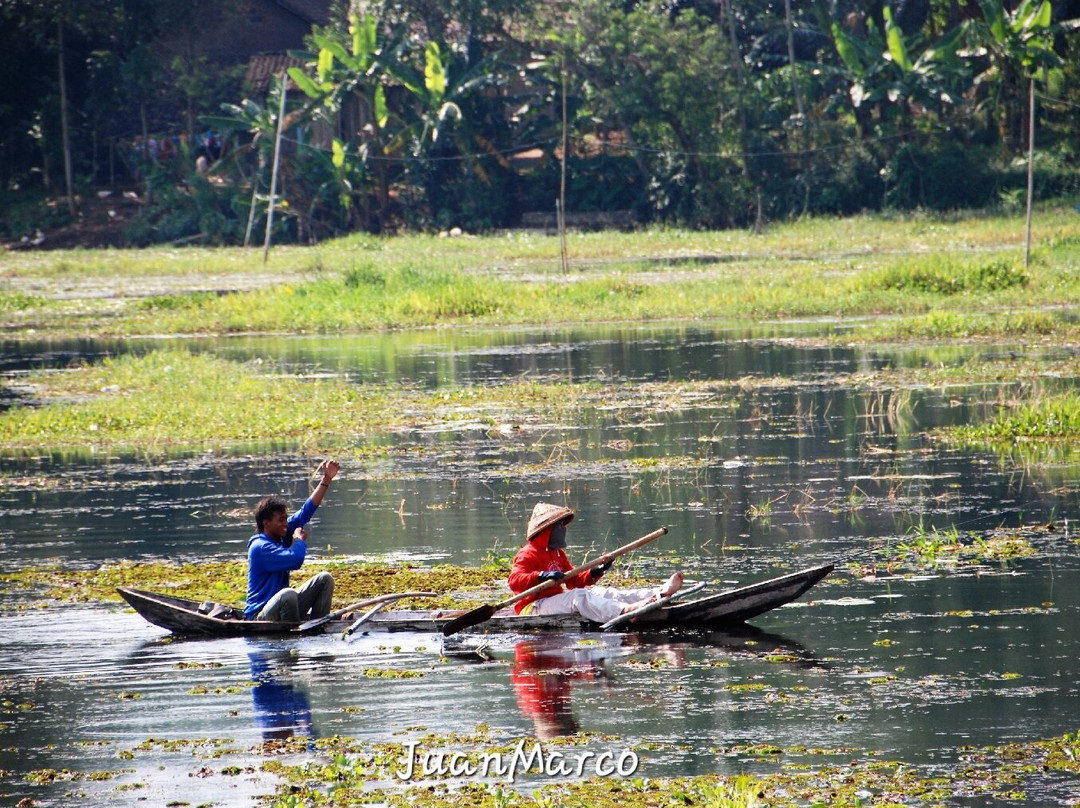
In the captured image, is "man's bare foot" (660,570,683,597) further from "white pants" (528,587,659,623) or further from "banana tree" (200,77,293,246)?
"banana tree" (200,77,293,246)

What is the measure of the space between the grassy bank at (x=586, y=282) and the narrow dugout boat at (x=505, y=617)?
16.8 m

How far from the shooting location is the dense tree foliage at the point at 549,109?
4569 centimetres

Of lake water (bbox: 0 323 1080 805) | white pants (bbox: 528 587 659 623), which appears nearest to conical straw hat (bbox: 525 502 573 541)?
white pants (bbox: 528 587 659 623)

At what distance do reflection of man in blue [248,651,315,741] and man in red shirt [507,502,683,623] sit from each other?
1.61 m

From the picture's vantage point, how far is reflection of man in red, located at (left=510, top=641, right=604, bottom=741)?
816cm

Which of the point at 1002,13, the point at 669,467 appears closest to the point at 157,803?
the point at 669,467

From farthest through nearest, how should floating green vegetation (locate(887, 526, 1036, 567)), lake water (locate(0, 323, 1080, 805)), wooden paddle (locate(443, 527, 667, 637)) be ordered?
1. floating green vegetation (locate(887, 526, 1036, 567))
2. wooden paddle (locate(443, 527, 667, 637))
3. lake water (locate(0, 323, 1080, 805))

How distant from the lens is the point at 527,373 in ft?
78.5

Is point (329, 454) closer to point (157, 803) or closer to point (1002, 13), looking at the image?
point (157, 803)

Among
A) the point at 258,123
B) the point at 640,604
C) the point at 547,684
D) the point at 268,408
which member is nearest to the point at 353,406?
the point at 268,408

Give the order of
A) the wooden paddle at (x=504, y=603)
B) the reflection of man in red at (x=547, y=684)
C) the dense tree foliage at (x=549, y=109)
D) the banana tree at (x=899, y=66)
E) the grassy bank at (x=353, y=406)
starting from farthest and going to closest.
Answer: the dense tree foliage at (x=549, y=109), the banana tree at (x=899, y=66), the grassy bank at (x=353, y=406), the wooden paddle at (x=504, y=603), the reflection of man in red at (x=547, y=684)

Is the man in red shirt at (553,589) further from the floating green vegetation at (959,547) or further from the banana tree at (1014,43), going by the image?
the banana tree at (1014,43)

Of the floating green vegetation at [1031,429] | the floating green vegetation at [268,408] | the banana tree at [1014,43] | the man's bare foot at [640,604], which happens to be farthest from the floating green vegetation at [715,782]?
the banana tree at [1014,43]

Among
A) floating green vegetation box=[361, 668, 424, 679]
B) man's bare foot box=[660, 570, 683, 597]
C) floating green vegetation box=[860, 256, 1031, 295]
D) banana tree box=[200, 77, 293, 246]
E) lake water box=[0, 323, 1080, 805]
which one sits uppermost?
banana tree box=[200, 77, 293, 246]
